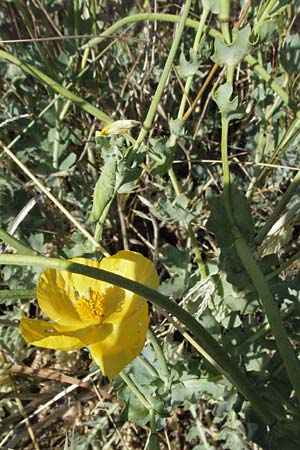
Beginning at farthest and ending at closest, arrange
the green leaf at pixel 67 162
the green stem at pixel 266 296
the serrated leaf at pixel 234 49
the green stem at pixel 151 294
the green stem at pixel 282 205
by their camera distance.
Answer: the green leaf at pixel 67 162, the green stem at pixel 282 205, the serrated leaf at pixel 234 49, the green stem at pixel 266 296, the green stem at pixel 151 294

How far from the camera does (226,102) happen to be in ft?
3.14

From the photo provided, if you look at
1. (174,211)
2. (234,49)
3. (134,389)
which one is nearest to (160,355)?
(134,389)

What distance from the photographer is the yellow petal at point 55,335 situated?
0.87 metres

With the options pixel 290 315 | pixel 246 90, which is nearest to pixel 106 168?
pixel 290 315

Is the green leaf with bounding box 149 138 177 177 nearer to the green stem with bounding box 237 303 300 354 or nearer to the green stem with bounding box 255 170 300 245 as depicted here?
the green stem with bounding box 255 170 300 245

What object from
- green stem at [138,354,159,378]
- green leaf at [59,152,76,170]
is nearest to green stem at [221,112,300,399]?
green stem at [138,354,159,378]

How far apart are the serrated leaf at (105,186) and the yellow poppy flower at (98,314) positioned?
9 centimetres

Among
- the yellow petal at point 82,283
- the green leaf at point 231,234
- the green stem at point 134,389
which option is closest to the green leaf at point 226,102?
the green leaf at point 231,234

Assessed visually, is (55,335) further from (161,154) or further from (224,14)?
(224,14)

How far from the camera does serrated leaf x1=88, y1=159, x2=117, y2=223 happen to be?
940mm

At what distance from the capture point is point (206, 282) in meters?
1.13

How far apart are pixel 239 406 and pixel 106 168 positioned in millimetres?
485

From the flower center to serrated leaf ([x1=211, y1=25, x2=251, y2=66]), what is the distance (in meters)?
0.46

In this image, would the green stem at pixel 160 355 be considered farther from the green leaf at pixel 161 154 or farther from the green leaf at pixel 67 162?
the green leaf at pixel 67 162
